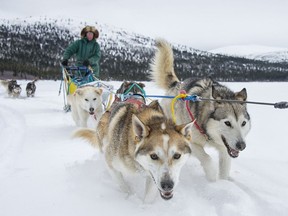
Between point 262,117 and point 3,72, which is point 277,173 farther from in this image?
point 3,72

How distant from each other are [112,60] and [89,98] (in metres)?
68.5

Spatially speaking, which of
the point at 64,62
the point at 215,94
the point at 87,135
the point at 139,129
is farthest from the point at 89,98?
the point at 139,129

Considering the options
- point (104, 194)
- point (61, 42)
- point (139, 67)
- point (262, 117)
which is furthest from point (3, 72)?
point (61, 42)

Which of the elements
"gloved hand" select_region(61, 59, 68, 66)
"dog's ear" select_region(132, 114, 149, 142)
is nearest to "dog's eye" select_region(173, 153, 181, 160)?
"dog's ear" select_region(132, 114, 149, 142)

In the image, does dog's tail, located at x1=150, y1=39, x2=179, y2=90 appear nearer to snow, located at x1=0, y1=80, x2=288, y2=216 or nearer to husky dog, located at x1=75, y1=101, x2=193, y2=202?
snow, located at x1=0, y1=80, x2=288, y2=216

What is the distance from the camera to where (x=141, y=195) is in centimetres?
255

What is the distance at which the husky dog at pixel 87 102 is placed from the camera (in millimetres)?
4943

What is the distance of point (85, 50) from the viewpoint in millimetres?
5980

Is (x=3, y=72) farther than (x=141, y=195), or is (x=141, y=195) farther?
(x=3, y=72)

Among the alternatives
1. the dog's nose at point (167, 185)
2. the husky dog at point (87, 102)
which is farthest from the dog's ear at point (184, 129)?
the husky dog at point (87, 102)

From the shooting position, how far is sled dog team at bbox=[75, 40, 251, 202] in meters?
2.00

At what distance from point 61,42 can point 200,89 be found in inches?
3890

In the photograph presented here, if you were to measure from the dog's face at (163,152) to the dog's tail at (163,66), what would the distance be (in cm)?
202

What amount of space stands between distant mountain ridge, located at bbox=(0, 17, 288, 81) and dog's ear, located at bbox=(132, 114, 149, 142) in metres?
2.11
